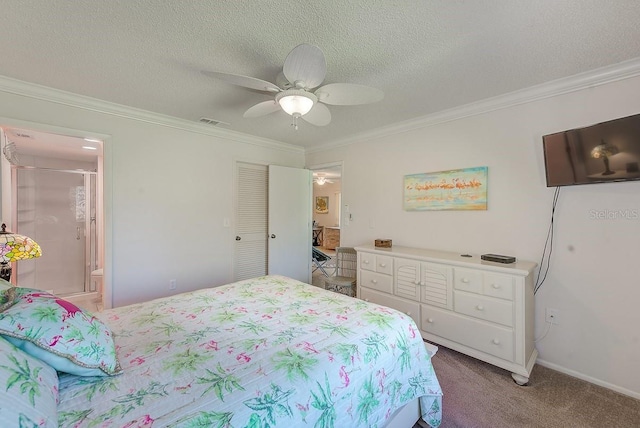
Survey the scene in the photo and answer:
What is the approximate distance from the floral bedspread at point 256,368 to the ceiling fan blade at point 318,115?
1.40 metres

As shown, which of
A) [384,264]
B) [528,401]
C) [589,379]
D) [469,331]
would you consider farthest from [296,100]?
[589,379]

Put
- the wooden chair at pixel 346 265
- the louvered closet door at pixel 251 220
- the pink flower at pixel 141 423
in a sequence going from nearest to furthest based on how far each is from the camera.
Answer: the pink flower at pixel 141 423 < the wooden chair at pixel 346 265 < the louvered closet door at pixel 251 220

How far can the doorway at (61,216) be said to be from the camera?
3.93 m

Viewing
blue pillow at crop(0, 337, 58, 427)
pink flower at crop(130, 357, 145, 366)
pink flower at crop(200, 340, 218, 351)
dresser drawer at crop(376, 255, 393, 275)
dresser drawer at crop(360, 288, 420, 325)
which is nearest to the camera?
blue pillow at crop(0, 337, 58, 427)

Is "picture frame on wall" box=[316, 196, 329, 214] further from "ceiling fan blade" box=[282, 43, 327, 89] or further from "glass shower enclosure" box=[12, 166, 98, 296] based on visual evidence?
"ceiling fan blade" box=[282, 43, 327, 89]

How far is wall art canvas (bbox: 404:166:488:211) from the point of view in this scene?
2.72 meters

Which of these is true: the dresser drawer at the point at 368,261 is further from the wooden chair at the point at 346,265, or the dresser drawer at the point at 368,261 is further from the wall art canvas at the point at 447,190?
the wall art canvas at the point at 447,190

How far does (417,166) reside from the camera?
126 inches

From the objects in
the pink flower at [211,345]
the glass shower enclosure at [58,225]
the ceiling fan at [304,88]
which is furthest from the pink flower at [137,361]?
the glass shower enclosure at [58,225]

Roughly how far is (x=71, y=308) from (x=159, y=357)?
1.39 feet

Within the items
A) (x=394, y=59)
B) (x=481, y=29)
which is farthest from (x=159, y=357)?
(x=481, y=29)

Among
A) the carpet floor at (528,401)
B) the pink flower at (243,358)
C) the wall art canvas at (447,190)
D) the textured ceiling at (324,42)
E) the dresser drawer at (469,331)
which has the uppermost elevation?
the textured ceiling at (324,42)

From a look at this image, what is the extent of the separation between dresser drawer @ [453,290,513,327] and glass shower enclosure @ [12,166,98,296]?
16.8ft

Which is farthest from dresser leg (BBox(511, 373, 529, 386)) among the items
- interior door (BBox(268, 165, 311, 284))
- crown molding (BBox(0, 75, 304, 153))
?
crown molding (BBox(0, 75, 304, 153))
